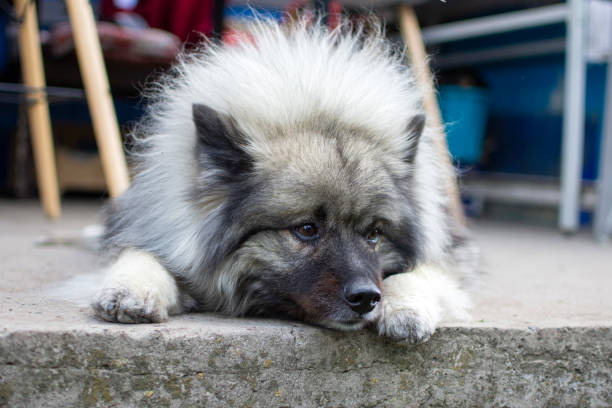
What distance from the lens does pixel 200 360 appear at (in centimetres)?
166

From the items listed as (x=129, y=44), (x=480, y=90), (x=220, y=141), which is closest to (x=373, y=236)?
(x=220, y=141)

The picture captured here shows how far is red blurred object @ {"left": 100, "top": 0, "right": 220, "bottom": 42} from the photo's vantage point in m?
4.76

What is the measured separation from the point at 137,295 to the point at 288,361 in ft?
1.57

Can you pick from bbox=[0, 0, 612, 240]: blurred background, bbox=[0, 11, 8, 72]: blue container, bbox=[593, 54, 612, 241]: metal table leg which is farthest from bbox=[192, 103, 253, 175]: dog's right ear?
bbox=[0, 11, 8, 72]: blue container

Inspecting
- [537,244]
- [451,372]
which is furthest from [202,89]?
[537,244]

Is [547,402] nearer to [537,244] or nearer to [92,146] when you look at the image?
[537,244]

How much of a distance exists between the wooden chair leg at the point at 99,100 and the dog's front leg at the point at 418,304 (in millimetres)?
1853

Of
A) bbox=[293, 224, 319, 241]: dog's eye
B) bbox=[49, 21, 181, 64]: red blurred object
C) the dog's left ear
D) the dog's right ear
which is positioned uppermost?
bbox=[49, 21, 181, 64]: red blurred object

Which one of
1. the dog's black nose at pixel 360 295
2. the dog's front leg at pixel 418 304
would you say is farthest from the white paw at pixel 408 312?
the dog's black nose at pixel 360 295

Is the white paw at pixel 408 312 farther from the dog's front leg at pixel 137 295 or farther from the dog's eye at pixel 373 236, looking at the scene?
the dog's front leg at pixel 137 295

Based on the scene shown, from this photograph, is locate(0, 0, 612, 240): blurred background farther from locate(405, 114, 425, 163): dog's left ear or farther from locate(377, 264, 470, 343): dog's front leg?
locate(377, 264, 470, 343): dog's front leg

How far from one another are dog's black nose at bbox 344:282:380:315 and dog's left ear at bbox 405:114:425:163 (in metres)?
0.65

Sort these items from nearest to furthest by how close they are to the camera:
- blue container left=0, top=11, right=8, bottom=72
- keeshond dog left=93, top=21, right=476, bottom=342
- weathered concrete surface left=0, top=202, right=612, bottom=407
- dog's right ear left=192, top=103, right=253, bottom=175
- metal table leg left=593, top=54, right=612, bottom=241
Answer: weathered concrete surface left=0, top=202, right=612, bottom=407 → keeshond dog left=93, top=21, right=476, bottom=342 → dog's right ear left=192, top=103, right=253, bottom=175 → metal table leg left=593, top=54, right=612, bottom=241 → blue container left=0, top=11, right=8, bottom=72

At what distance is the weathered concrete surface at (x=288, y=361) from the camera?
5.15ft
